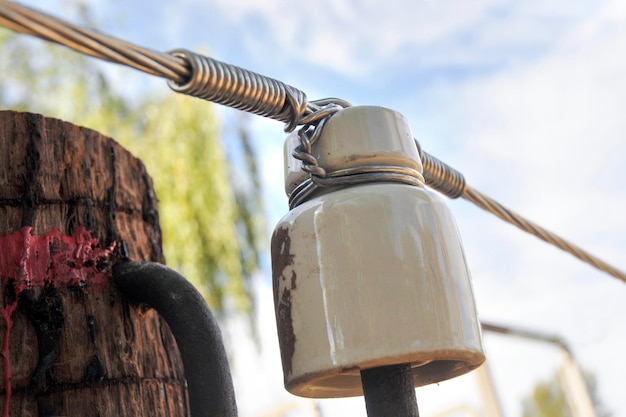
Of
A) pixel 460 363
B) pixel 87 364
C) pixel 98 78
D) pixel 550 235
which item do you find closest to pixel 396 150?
pixel 460 363

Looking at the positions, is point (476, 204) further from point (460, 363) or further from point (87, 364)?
point (87, 364)

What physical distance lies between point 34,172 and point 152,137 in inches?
189

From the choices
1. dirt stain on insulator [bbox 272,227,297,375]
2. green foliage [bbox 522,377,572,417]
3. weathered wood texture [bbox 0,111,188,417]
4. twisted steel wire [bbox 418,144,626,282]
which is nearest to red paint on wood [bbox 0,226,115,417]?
weathered wood texture [bbox 0,111,188,417]

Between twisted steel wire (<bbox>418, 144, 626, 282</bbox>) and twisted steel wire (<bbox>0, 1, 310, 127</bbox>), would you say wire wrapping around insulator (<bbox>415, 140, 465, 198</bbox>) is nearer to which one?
twisted steel wire (<bbox>418, 144, 626, 282</bbox>)

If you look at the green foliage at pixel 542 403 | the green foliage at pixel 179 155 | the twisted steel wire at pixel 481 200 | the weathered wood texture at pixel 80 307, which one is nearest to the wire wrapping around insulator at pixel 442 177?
the twisted steel wire at pixel 481 200

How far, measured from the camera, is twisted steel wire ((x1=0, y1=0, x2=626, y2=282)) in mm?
361

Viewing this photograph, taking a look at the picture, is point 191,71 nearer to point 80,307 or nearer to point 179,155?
point 80,307

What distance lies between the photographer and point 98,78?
5.57 m

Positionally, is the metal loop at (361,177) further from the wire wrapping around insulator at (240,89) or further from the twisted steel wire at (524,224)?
the twisted steel wire at (524,224)

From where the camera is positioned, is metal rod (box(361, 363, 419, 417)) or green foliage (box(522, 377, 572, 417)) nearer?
metal rod (box(361, 363, 419, 417))

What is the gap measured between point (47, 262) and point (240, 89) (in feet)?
0.98

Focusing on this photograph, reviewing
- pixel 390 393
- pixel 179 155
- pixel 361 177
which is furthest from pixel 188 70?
pixel 179 155

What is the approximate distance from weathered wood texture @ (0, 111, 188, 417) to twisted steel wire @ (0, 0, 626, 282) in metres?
0.28

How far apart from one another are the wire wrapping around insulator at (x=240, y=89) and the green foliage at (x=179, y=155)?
4.44 meters
